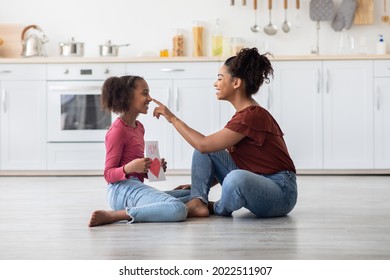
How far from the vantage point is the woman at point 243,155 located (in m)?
3.37

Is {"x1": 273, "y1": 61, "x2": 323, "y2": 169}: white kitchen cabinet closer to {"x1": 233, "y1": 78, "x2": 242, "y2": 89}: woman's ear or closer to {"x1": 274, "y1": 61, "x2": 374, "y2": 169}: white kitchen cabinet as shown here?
{"x1": 274, "y1": 61, "x2": 374, "y2": 169}: white kitchen cabinet

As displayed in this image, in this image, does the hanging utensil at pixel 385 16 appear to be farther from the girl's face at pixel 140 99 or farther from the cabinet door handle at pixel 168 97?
the girl's face at pixel 140 99

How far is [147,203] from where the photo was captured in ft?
11.1

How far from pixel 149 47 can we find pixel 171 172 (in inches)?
50.2

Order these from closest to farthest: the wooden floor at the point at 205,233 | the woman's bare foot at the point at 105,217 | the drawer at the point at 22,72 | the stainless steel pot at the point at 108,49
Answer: the wooden floor at the point at 205,233 < the woman's bare foot at the point at 105,217 < the drawer at the point at 22,72 < the stainless steel pot at the point at 108,49

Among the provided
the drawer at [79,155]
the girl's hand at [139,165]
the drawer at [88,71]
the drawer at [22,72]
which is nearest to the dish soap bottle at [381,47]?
the drawer at [88,71]

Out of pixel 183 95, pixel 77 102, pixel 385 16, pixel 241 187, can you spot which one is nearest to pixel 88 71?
pixel 77 102

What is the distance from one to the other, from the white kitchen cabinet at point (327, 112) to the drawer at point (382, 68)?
54mm

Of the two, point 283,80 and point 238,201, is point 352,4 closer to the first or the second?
Answer: point 283,80

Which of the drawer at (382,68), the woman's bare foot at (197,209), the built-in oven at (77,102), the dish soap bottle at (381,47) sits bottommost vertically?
the woman's bare foot at (197,209)

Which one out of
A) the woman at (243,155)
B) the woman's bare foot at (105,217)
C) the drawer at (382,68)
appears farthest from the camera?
the drawer at (382,68)

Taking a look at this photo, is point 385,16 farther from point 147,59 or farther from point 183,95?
point 147,59

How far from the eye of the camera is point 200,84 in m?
6.45
